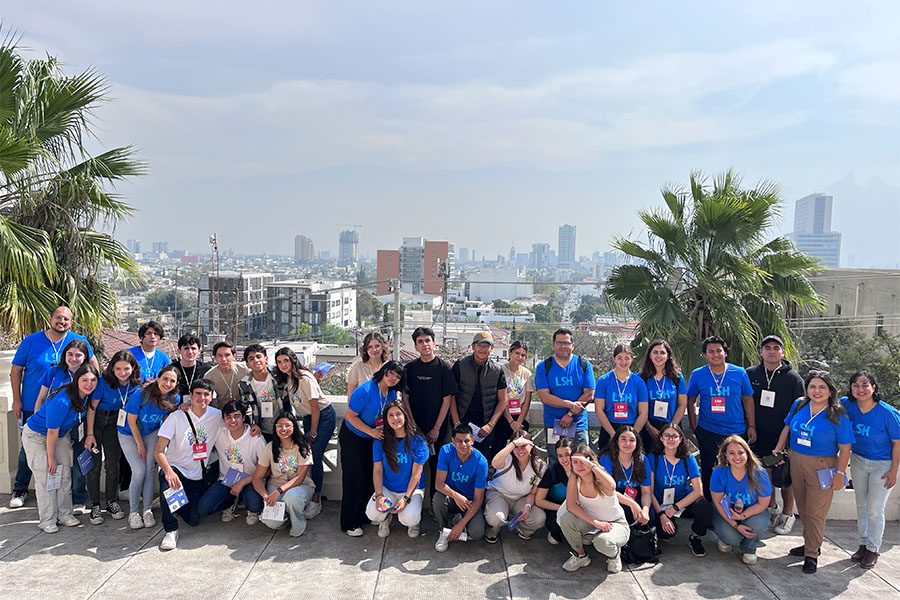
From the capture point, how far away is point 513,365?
560 cm

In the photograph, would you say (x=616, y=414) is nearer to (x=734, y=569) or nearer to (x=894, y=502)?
(x=734, y=569)

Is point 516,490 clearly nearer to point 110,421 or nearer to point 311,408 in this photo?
point 311,408

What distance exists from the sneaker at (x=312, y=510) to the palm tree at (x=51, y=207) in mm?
3411

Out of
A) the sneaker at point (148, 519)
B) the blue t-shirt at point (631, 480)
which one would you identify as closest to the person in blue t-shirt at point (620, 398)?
the blue t-shirt at point (631, 480)

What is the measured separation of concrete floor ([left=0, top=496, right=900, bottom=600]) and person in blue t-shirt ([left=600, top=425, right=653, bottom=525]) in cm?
48

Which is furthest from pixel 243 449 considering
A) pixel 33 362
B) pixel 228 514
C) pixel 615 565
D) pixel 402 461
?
pixel 615 565

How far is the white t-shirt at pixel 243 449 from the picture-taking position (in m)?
5.28

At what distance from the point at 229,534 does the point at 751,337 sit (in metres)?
6.10

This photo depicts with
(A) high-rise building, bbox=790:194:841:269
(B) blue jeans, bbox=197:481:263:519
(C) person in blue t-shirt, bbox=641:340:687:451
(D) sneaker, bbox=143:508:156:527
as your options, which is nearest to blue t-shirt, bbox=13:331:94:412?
(D) sneaker, bbox=143:508:156:527

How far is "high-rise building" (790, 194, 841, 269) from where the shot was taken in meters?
101

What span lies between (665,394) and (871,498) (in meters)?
1.59

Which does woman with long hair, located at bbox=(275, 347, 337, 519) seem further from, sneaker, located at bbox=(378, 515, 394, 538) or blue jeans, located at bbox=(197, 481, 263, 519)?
sneaker, located at bbox=(378, 515, 394, 538)

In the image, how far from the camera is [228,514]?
543 cm

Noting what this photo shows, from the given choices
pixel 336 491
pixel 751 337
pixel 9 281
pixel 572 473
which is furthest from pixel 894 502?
pixel 9 281
